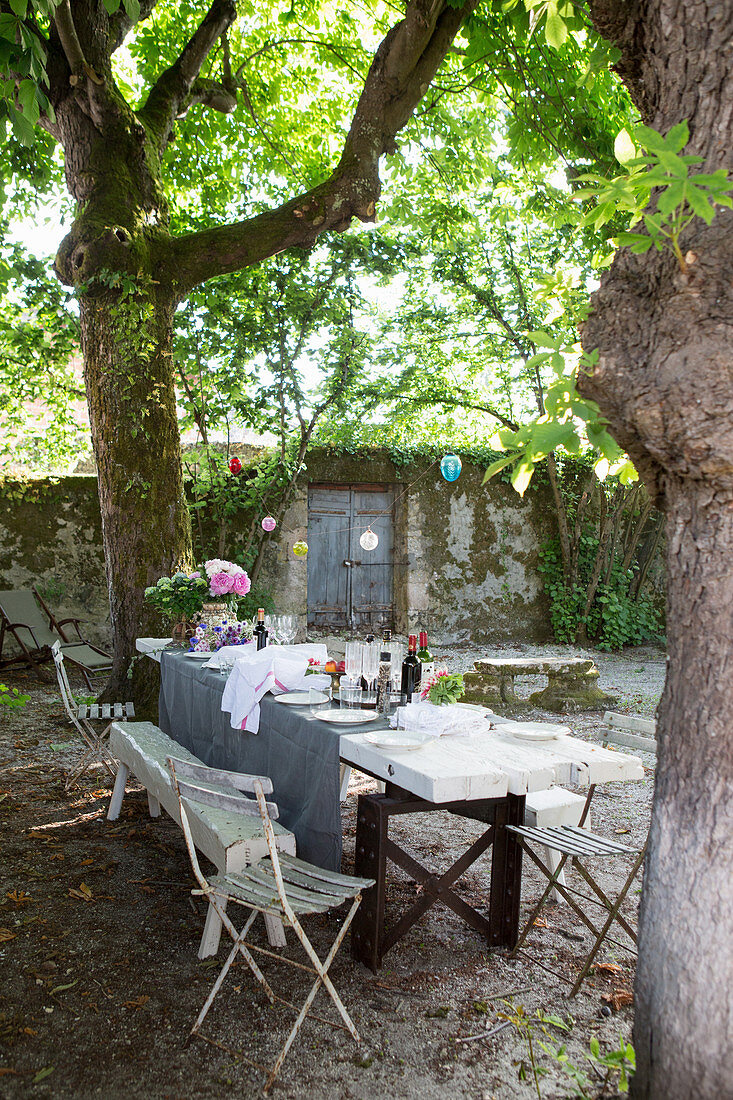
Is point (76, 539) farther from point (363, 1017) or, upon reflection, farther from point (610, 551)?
point (363, 1017)

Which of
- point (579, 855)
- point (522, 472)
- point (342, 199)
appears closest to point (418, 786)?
point (579, 855)

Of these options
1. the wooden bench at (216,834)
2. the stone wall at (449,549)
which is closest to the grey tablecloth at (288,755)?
the wooden bench at (216,834)

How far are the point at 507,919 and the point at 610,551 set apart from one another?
7.96 m

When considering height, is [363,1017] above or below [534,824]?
below

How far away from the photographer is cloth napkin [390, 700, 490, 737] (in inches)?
112

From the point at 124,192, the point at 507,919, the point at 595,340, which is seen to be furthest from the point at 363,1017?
the point at 124,192

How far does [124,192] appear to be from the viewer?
595 centimetres

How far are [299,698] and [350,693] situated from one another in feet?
0.75

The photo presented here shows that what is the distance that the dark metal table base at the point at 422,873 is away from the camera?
257 centimetres

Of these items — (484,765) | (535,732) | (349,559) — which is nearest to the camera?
(484,765)

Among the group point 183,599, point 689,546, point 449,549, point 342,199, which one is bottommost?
point 183,599

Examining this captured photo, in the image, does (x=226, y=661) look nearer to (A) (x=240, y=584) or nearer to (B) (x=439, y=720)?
(A) (x=240, y=584)

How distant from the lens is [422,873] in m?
2.63

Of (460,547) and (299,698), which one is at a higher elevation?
(460,547)
